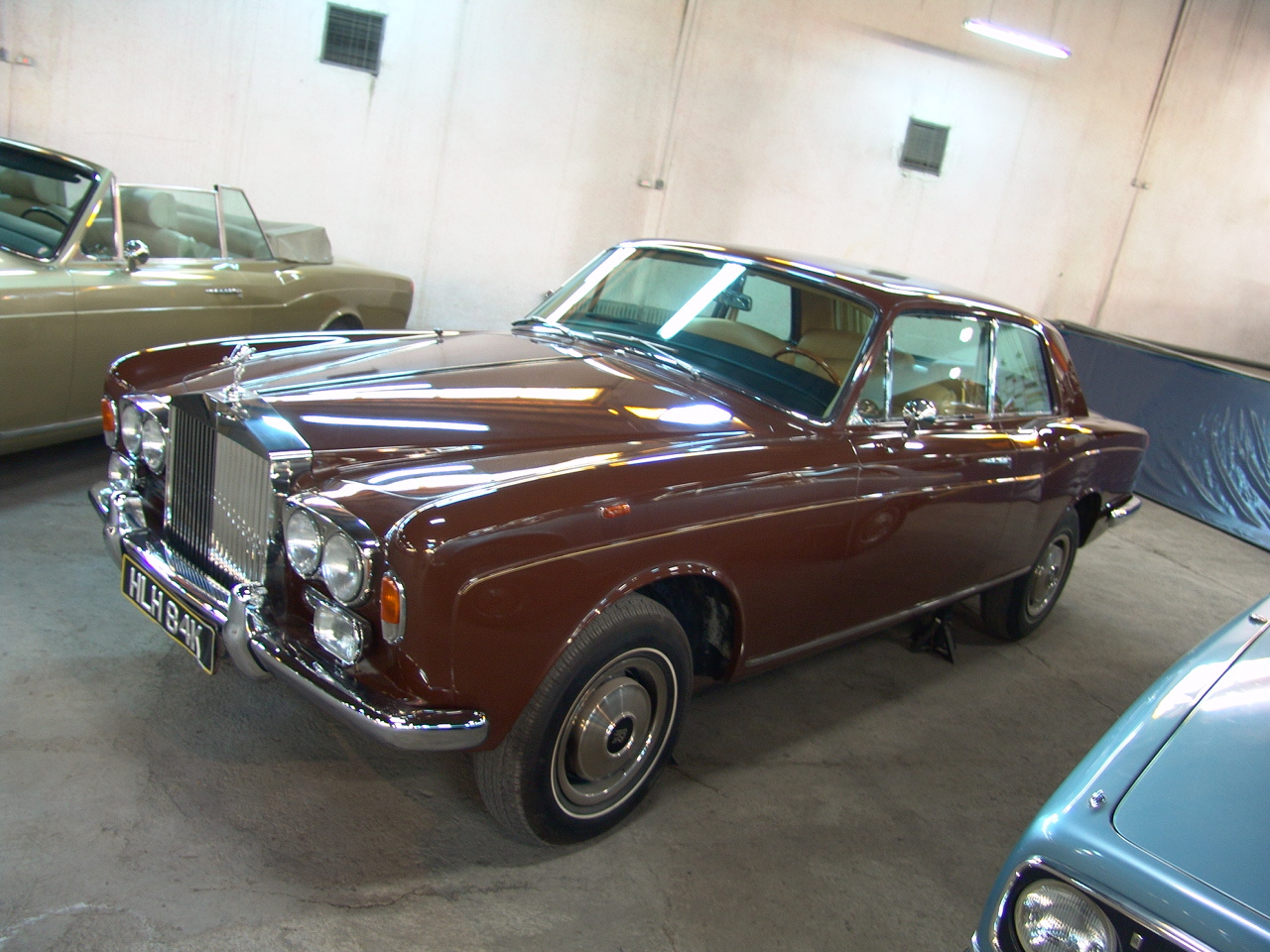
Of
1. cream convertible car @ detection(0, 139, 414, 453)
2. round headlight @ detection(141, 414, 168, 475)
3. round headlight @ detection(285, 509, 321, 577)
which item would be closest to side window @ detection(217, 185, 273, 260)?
cream convertible car @ detection(0, 139, 414, 453)

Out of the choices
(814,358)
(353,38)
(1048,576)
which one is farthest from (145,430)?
(353,38)

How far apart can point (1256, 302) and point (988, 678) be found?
35.2 ft

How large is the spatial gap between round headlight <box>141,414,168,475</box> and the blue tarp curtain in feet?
24.6

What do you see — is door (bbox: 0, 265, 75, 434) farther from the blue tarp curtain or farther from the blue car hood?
the blue tarp curtain

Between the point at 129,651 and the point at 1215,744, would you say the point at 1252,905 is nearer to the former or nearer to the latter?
the point at 1215,744

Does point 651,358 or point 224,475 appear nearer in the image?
point 224,475

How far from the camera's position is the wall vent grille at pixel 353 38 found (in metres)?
7.43

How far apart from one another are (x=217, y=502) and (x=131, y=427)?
1.73 feet

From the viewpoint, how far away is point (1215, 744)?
1.76 metres

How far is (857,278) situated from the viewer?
329 cm

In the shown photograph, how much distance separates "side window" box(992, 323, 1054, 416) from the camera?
3709 millimetres

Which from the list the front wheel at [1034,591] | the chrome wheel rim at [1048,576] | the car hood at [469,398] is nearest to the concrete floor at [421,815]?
the front wheel at [1034,591]

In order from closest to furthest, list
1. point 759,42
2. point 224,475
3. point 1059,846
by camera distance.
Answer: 1. point 1059,846
2. point 224,475
3. point 759,42

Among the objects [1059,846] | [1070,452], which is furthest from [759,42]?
[1059,846]
